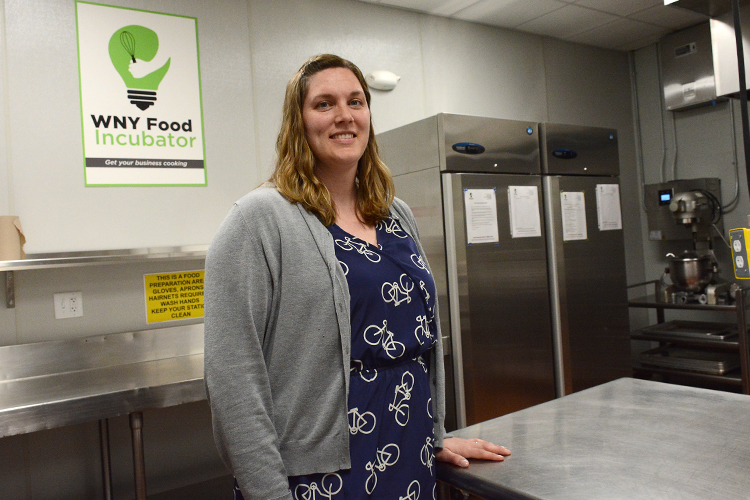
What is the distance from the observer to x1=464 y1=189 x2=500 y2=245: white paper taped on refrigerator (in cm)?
268

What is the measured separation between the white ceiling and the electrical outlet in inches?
89.2

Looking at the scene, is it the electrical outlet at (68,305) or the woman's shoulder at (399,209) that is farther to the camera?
the electrical outlet at (68,305)

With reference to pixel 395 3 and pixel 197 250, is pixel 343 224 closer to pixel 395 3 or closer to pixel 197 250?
pixel 197 250

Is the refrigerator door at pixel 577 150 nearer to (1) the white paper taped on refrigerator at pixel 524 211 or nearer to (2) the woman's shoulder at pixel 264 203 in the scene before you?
(1) the white paper taped on refrigerator at pixel 524 211

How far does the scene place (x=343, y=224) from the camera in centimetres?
116

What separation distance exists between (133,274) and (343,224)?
1721 millimetres

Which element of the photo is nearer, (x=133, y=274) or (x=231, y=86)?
(x=133, y=274)

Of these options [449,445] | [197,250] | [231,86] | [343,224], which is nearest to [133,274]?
[197,250]

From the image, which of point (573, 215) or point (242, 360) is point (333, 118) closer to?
point (242, 360)

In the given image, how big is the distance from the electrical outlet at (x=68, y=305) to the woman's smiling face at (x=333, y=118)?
1746 millimetres

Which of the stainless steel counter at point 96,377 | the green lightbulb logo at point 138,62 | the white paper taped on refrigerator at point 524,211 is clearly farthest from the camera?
the white paper taped on refrigerator at point 524,211

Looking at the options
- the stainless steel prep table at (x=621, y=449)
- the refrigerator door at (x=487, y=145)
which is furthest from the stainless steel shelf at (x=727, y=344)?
the stainless steel prep table at (x=621, y=449)

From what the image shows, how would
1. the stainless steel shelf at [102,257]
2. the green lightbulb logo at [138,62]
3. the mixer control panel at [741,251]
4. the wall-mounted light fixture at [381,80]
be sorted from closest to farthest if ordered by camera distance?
the mixer control panel at [741,251], the stainless steel shelf at [102,257], the green lightbulb logo at [138,62], the wall-mounted light fixture at [381,80]

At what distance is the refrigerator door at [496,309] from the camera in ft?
8.68
